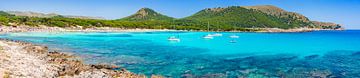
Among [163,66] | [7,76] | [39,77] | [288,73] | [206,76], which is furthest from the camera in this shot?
[163,66]

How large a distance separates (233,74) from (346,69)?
1420 centimetres

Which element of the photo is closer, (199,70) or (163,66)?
(199,70)

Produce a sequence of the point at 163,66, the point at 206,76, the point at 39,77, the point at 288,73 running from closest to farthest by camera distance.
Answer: the point at 39,77
the point at 206,76
the point at 288,73
the point at 163,66

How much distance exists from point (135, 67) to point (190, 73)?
6.55 meters

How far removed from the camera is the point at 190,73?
35656 millimetres

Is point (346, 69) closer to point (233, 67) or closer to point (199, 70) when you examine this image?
point (233, 67)

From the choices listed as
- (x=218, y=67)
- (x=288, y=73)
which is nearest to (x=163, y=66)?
(x=218, y=67)

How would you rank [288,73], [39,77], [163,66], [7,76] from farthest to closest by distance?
[163,66] → [288,73] → [39,77] → [7,76]

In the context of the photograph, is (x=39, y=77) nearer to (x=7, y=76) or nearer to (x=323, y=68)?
(x=7, y=76)

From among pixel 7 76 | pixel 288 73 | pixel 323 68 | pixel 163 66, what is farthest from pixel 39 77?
pixel 323 68

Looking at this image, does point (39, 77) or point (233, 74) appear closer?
point (39, 77)

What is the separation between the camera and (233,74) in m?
35.6

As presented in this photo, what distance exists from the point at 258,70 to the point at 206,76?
728 cm

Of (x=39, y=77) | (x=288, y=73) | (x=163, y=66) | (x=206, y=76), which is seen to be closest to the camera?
(x=39, y=77)
